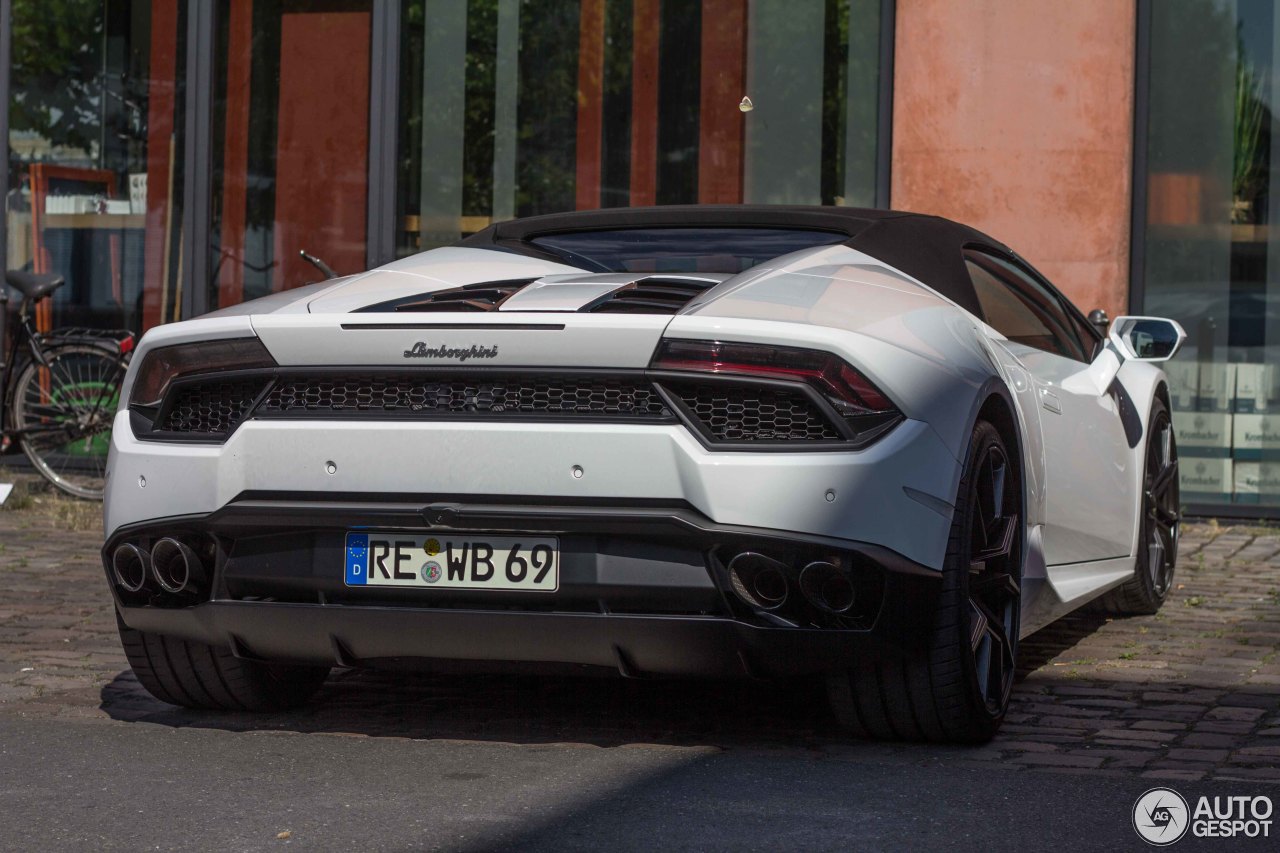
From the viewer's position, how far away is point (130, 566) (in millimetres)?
4422

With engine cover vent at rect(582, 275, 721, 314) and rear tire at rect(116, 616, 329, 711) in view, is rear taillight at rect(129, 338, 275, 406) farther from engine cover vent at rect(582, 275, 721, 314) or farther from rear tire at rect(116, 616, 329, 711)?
engine cover vent at rect(582, 275, 721, 314)

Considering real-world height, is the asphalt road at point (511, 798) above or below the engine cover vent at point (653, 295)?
below

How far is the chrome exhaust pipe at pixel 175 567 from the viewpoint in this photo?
14.1 ft

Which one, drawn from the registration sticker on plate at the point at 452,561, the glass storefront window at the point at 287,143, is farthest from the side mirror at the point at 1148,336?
the glass storefront window at the point at 287,143

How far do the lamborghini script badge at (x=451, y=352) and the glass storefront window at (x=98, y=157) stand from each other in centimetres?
816

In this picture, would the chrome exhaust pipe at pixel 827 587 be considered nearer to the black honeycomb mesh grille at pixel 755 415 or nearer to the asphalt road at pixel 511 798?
the black honeycomb mesh grille at pixel 755 415

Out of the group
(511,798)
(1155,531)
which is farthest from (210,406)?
(1155,531)

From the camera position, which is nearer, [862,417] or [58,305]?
[862,417]

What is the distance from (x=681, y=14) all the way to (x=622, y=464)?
24.8 feet

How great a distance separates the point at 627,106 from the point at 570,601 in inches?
293

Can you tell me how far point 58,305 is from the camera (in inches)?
478

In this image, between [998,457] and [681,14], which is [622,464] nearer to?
[998,457]

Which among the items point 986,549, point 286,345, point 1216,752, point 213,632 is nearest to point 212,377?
point 286,345

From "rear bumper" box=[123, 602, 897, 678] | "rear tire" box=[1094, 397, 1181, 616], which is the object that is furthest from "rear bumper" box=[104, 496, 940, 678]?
"rear tire" box=[1094, 397, 1181, 616]
